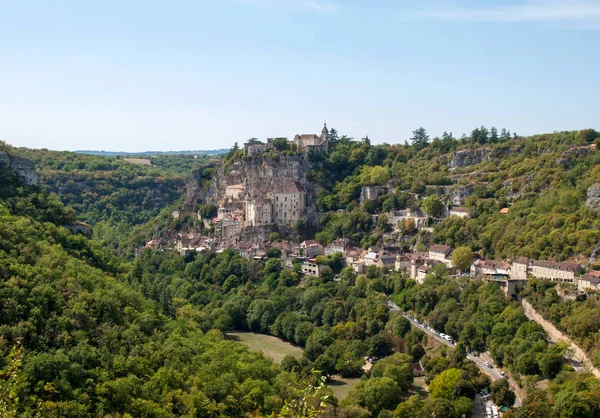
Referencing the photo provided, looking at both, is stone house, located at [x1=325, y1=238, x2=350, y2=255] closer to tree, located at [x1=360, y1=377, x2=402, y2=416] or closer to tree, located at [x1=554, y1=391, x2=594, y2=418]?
tree, located at [x1=360, y1=377, x2=402, y2=416]

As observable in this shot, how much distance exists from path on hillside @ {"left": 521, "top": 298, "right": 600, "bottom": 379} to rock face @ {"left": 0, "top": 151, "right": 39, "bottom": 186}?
30.3 m

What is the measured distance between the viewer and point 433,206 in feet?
179

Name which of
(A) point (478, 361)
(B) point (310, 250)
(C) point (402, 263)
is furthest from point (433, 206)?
(A) point (478, 361)

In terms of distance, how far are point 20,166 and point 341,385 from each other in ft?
75.4

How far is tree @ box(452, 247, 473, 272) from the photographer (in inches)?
1773

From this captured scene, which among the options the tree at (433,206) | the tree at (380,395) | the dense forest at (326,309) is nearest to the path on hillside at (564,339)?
the dense forest at (326,309)

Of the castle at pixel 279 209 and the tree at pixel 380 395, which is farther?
the castle at pixel 279 209

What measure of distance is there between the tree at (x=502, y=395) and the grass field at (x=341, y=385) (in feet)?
23.0

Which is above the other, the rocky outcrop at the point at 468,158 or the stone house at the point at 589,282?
the rocky outcrop at the point at 468,158

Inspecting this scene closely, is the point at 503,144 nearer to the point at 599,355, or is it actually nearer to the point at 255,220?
the point at 255,220

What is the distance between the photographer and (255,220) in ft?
207

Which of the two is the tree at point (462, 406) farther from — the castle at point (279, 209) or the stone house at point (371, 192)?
→ the castle at point (279, 209)

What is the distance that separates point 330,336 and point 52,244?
56.9 feet

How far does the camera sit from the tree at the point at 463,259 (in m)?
45.0
